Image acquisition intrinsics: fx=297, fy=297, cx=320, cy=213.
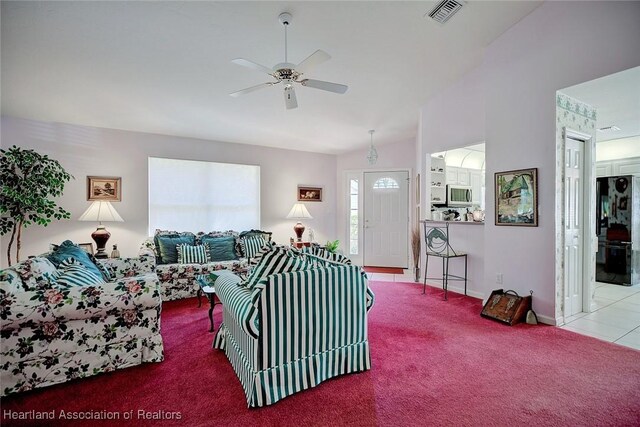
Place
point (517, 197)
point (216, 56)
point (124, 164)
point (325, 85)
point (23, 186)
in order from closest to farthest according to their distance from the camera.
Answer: point (325, 85) → point (216, 56) → point (517, 197) → point (23, 186) → point (124, 164)

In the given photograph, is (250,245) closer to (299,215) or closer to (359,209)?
(299,215)

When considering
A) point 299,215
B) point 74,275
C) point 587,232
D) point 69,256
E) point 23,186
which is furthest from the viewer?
point 299,215

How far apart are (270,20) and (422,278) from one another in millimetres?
4415

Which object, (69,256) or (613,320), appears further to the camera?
(613,320)

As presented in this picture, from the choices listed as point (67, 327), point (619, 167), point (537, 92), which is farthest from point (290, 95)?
point (619, 167)

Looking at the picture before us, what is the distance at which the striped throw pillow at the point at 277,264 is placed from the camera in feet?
6.41

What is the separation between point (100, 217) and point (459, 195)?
568 centimetres

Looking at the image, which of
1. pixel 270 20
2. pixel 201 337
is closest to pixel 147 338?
pixel 201 337

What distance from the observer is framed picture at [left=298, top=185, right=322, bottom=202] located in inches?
254

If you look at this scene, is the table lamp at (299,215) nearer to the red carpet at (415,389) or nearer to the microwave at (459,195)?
the microwave at (459,195)

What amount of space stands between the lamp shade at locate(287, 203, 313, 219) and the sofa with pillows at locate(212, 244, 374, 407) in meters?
3.70

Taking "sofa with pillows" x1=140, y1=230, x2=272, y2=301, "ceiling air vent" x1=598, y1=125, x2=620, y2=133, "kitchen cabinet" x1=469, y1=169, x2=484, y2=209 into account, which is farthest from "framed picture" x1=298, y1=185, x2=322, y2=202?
"ceiling air vent" x1=598, y1=125, x2=620, y2=133

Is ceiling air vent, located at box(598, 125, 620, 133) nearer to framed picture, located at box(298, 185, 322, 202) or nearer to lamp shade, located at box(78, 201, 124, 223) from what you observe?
framed picture, located at box(298, 185, 322, 202)

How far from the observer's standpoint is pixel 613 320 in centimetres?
323
